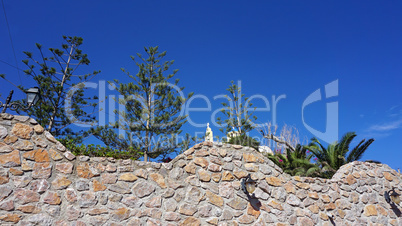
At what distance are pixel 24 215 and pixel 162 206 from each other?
1342 millimetres

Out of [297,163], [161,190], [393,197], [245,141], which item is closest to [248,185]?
[161,190]

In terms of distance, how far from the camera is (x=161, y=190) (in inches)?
120

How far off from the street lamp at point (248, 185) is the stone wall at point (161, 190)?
0.25 feet

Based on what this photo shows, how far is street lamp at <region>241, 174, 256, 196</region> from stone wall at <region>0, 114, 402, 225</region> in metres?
0.08

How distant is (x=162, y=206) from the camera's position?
296 centimetres

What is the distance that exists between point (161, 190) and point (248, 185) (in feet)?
3.74

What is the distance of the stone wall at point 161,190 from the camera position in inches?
101

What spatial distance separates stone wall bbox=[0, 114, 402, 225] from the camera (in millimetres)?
2555

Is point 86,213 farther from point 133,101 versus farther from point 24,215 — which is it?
point 133,101

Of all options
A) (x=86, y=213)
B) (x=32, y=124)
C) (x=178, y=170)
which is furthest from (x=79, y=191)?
(x=178, y=170)

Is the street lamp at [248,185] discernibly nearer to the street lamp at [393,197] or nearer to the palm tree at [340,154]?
the street lamp at [393,197]

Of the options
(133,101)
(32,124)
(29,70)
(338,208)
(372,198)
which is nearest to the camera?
(32,124)

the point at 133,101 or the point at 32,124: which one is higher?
the point at 133,101

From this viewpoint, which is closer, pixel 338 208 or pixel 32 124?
pixel 32 124
